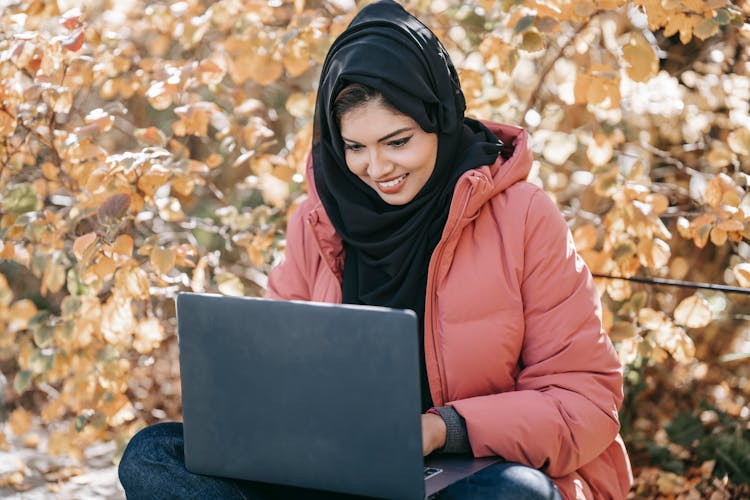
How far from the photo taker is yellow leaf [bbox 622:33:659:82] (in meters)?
2.32

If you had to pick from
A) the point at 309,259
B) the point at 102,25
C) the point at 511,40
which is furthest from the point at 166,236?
the point at 511,40

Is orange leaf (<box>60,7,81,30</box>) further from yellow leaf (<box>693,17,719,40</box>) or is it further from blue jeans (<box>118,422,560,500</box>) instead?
yellow leaf (<box>693,17,719,40</box>)

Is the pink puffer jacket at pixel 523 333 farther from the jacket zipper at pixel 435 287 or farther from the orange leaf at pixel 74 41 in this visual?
the orange leaf at pixel 74 41

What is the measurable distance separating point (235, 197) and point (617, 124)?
130 centimetres

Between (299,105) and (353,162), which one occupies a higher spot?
(353,162)

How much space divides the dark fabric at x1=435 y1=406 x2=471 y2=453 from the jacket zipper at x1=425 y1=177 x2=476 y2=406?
0.13 meters

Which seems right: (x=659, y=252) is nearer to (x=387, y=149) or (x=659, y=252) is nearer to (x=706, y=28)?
(x=706, y=28)

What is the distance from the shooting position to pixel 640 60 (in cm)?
233

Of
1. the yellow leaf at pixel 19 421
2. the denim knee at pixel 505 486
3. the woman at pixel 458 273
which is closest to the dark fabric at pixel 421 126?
the woman at pixel 458 273

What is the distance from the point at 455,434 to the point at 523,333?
27cm

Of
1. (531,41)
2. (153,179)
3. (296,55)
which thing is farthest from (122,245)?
(531,41)

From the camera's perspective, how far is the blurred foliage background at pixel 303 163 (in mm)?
2400

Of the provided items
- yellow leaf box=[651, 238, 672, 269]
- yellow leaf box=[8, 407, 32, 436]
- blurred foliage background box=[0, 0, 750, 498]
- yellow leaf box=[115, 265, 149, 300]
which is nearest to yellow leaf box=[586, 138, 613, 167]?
blurred foliage background box=[0, 0, 750, 498]

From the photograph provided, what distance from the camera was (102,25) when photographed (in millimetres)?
2975
